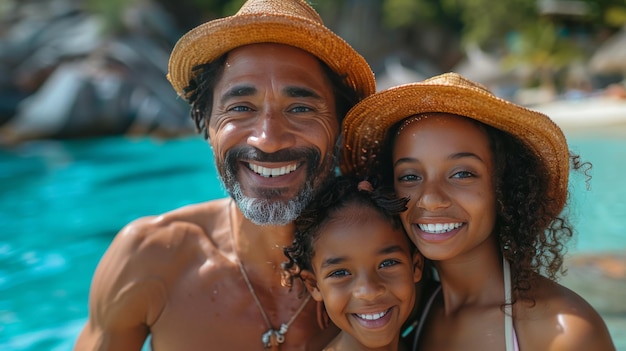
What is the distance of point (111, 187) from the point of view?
36.4ft

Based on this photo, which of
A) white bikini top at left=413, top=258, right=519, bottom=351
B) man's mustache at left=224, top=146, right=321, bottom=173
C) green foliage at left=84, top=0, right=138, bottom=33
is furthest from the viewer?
green foliage at left=84, top=0, right=138, bottom=33

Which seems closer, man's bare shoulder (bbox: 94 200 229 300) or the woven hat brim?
the woven hat brim

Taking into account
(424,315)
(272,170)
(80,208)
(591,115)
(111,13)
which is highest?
(111,13)

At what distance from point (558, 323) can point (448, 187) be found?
612 millimetres

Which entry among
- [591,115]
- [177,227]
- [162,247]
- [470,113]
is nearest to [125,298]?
[162,247]

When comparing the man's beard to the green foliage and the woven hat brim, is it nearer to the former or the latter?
the woven hat brim

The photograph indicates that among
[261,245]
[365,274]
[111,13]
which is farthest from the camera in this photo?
[111,13]

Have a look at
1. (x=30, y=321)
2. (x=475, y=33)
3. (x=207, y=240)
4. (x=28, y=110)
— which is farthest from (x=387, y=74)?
(x=207, y=240)

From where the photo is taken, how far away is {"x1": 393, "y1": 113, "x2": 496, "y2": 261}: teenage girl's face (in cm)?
241

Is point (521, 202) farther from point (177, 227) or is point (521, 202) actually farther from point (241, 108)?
point (177, 227)

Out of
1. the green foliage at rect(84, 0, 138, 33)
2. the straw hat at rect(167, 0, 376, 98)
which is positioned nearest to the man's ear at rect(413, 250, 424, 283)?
the straw hat at rect(167, 0, 376, 98)

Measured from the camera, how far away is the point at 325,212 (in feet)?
8.71

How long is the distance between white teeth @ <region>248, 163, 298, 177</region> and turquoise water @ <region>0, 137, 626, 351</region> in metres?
1.40

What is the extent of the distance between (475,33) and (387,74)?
3.77 metres
